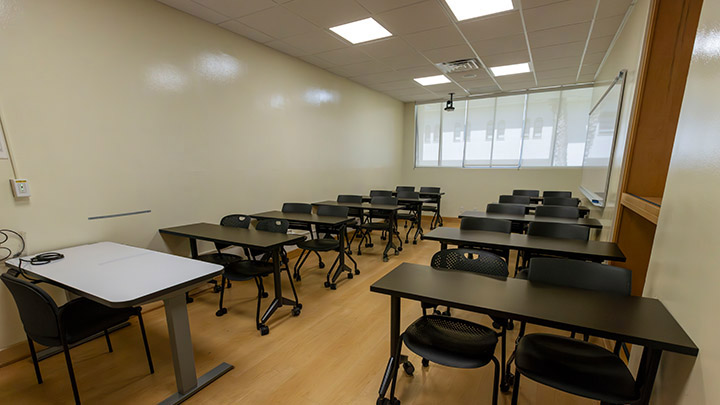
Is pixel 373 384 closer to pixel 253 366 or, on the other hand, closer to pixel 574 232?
pixel 253 366

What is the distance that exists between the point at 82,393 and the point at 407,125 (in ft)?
23.5

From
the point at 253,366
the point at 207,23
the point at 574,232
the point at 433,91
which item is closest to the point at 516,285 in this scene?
the point at 574,232

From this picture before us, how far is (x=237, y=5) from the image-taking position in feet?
9.09

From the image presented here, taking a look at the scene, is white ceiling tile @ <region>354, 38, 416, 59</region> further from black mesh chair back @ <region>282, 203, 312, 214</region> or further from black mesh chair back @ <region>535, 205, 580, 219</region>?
black mesh chair back @ <region>535, 205, 580, 219</region>

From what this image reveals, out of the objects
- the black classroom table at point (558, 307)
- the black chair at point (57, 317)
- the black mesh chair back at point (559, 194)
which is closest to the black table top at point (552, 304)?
the black classroom table at point (558, 307)

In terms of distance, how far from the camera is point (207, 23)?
313 centimetres

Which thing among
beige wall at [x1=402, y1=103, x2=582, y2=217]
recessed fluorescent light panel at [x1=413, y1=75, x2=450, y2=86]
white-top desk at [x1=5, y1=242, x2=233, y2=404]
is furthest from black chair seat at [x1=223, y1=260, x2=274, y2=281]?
beige wall at [x1=402, y1=103, x2=582, y2=217]

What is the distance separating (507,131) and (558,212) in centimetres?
350

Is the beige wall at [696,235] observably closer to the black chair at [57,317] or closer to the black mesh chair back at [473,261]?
the black mesh chair back at [473,261]

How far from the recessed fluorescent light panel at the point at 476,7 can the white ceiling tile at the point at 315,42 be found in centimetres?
144

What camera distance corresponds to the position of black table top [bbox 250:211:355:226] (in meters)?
3.36

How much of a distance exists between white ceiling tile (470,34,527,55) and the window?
2.74 metres

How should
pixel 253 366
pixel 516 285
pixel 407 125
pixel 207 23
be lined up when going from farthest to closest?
pixel 407 125 → pixel 207 23 → pixel 253 366 → pixel 516 285

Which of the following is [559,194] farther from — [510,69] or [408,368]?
[408,368]
